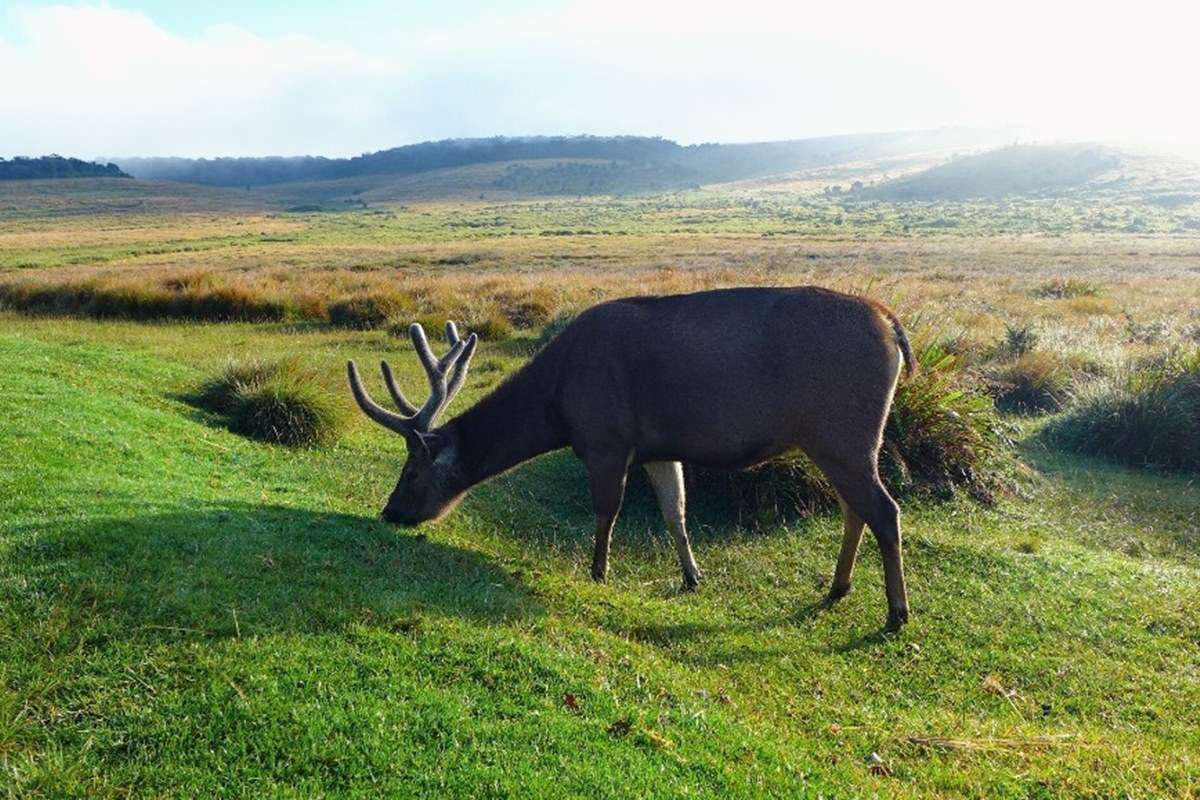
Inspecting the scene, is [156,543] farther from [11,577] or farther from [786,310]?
[786,310]

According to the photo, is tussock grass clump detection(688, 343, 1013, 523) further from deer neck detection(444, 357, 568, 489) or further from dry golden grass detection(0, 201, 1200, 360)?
deer neck detection(444, 357, 568, 489)

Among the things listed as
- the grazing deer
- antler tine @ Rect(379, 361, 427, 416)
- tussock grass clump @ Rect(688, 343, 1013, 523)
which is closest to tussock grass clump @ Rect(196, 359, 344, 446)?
antler tine @ Rect(379, 361, 427, 416)

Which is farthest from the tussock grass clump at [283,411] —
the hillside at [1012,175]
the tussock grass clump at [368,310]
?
the hillside at [1012,175]

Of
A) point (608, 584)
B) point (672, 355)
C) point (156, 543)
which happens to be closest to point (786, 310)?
point (672, 355)

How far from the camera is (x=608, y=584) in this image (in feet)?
27.2

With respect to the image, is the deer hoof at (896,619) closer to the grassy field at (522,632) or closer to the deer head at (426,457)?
the grassy field at (522,632)

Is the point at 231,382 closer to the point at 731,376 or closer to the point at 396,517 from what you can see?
the point at 396,517

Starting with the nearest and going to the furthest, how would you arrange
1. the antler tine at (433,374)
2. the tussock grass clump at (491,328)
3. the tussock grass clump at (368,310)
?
the antler tine at (433,374), the tussock grass clump at (491,328), the tussock grass clump at (368,310)

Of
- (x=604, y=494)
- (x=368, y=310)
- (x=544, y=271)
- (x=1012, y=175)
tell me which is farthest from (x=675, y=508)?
(x=1012, y=175)

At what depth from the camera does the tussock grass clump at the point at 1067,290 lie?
1150 inches

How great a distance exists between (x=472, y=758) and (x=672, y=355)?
166 inches

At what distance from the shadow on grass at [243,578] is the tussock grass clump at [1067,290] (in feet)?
89.3

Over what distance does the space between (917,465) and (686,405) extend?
4.87m

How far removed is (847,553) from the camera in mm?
8086
